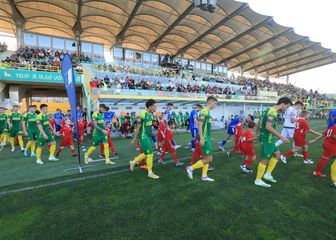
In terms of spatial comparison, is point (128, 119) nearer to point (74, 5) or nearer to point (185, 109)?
point (185, 109)

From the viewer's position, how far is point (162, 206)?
141 inches

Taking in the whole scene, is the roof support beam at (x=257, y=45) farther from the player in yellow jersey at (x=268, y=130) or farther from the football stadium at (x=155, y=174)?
the player in yellow jersey at (x=268, y=130)

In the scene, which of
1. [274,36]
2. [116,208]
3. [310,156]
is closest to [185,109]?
[310,156]

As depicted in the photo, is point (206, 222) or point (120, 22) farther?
point (120, 22)

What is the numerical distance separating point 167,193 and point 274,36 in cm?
4126

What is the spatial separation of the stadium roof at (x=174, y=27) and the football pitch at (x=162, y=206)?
25911 millimetres

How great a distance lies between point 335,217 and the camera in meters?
3.25

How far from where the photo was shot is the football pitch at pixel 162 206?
2844mm

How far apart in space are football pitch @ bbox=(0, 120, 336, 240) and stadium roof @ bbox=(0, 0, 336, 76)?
2591 centimetres

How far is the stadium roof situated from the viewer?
26453mm

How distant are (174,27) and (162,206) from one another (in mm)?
34107

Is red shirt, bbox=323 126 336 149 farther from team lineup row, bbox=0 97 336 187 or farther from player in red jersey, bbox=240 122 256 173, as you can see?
player in red jersey, bbox=240 122 256 173

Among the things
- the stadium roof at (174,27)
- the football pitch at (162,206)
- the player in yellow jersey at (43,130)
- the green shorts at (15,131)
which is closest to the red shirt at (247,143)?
the football pitch at (162,206)

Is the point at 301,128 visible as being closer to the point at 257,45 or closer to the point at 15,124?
the point at 15,124
